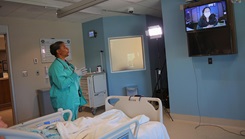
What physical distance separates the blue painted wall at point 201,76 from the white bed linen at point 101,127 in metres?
1.61

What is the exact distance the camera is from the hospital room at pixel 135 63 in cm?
218

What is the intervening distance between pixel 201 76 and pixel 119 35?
7.31ft

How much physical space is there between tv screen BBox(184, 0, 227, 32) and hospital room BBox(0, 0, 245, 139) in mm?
13

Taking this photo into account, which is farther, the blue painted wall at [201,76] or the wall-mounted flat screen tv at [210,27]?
the blue painted wall at [201,76]

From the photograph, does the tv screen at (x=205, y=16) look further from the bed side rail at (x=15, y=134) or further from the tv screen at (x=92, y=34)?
the bed side rail at (x=15, y=134)

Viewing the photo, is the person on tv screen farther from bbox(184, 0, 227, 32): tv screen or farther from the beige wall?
the beige wall

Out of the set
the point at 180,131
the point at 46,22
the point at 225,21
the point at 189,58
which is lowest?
the point at 180,131

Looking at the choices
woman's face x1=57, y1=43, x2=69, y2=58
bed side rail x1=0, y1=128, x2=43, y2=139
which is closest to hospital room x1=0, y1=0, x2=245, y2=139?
bed side rail x1=0, y1=128, x2=43, y2=139

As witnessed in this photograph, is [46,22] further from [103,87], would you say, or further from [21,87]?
[103,87]

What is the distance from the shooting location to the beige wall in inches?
152

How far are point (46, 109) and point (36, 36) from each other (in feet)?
5.30

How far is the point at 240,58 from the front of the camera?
271cm

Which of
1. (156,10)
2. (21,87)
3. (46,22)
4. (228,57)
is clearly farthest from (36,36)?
(228,57)

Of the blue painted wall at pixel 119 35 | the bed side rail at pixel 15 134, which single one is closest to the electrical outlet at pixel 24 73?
the blue painted wall at pixel 119 35
